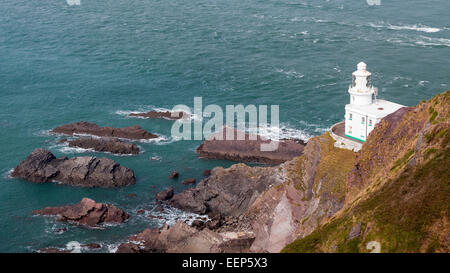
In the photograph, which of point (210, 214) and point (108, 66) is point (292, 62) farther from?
point (210, 214)

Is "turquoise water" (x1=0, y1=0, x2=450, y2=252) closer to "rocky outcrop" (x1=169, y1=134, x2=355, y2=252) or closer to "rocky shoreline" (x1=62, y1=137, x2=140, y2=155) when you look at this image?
"rocky shoreline" (x1=62, y1=137, x2=140, y2=155)

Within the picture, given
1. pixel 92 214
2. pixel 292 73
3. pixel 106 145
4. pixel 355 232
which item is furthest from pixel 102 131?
pixel 355 232

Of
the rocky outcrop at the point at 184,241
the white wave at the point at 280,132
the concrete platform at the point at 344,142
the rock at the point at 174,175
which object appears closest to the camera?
the concrete platform at the point at 344,142

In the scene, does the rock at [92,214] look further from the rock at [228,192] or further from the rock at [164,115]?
the rock at [164,115]

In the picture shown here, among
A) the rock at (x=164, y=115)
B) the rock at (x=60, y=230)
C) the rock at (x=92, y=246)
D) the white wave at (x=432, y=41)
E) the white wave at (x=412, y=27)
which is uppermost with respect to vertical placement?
the white wave at (x=412, y=27)

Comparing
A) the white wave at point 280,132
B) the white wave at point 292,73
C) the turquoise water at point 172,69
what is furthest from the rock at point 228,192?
the white wave at point 292,73

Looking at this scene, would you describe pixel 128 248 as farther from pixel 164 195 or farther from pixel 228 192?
pixel 228 192
